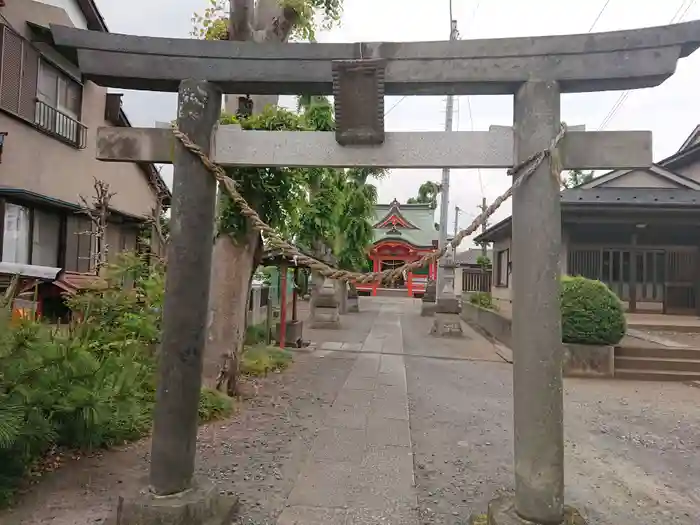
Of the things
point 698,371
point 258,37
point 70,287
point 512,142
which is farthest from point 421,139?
point 698,371

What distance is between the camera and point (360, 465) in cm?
463

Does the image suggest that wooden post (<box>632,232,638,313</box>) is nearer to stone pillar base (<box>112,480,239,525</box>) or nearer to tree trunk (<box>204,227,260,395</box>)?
tree trunk (<box>204,227,260,395</box>)

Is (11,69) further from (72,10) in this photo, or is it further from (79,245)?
(79,245)

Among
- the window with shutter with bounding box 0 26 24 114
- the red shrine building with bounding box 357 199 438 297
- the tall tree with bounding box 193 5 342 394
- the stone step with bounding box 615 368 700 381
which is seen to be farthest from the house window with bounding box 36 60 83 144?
the red shrine building with bounding box 357 199 438 297

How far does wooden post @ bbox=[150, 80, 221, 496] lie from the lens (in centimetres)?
321

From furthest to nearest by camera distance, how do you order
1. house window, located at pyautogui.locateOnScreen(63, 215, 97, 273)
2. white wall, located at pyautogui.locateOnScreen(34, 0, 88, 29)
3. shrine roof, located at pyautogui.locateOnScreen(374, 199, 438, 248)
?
shrine roof, located at pyautogui.locateOnScreen(374, 199, 438, 248) → house window, located at pyautogui.locateOnScreen(63, 215, 97, 273) → white wall, located at pyautogui.locateOnScreen(34, 0, 88, 29)

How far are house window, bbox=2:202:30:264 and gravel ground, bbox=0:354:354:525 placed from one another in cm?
708

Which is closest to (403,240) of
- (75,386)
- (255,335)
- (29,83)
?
(255,335)

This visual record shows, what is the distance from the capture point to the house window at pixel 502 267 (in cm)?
1992

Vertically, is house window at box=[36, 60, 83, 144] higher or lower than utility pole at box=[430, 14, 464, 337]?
higher

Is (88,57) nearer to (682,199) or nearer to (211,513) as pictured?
(211,513)

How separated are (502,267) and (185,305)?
19.8 m

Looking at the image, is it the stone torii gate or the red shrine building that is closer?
the stone torii gate

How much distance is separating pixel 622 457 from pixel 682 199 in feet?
38.9
